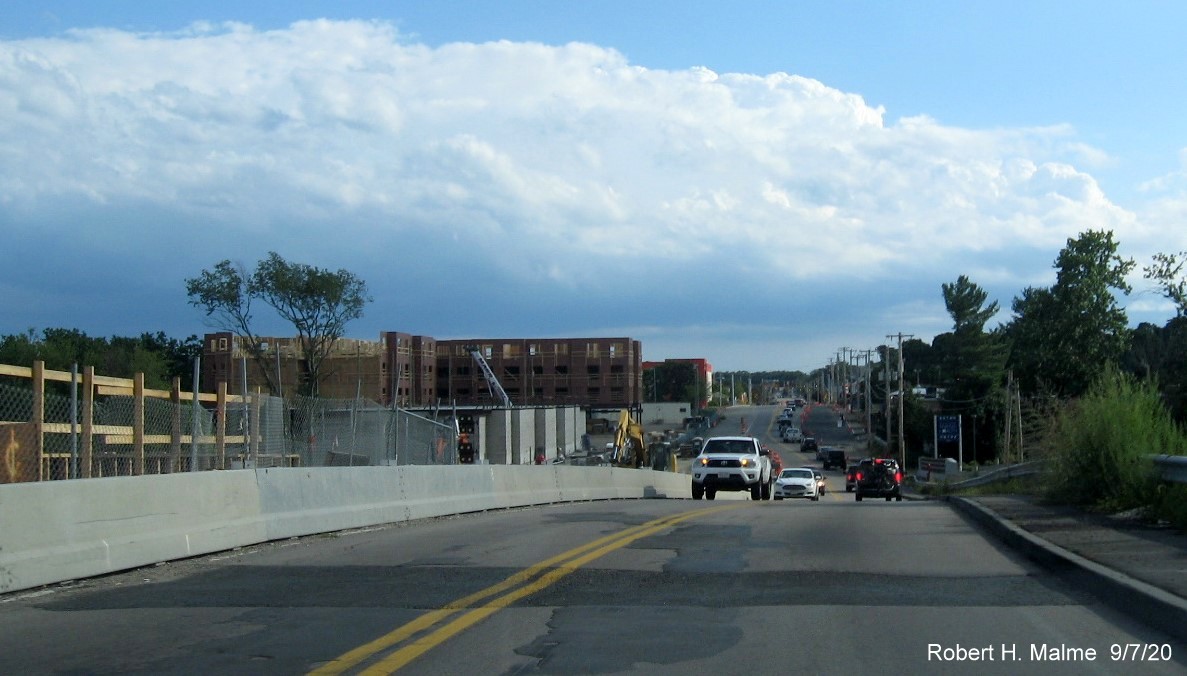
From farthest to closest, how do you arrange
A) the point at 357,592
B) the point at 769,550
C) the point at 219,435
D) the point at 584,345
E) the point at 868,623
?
the point at 584,345
the point at 219,435
the point at 769,550
the point at 357,592
the point at 868,623

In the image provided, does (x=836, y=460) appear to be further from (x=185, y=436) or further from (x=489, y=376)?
(x=185, y=436)

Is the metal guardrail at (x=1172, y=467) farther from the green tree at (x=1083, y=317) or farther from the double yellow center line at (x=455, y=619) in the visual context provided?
the green tree at (x=1083, y=317)

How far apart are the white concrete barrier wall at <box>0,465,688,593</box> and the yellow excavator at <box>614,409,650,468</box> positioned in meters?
28.4

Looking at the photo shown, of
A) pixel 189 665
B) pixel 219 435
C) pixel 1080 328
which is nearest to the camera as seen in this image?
pixel 189 665

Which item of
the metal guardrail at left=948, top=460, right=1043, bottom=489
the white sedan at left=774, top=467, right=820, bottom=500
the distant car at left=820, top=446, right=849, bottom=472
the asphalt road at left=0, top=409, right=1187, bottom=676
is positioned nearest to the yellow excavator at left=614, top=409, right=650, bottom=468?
the white sedan at left=774, top=467, right=820, bottom=500

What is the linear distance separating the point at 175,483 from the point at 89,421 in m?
2.88

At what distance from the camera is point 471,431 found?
46438 millimetres

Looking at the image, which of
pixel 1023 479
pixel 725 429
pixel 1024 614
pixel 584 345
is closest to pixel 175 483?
pixel 1024 614

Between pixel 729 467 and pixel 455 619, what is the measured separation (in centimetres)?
2284

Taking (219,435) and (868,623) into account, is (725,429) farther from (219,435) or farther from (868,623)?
(868,623)

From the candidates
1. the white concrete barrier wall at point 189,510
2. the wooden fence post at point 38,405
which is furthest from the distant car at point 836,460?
the wooden fence post at point 38,405

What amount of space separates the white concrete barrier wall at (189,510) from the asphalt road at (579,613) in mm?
253

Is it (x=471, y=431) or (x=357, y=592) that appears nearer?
(x=357, y=592)

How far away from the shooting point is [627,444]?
4922cm
